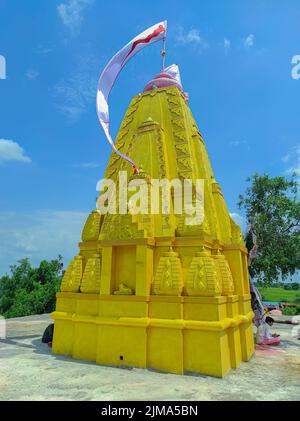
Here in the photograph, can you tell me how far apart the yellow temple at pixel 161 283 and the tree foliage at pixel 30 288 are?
1764 centimetres

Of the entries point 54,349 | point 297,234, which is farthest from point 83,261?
point 297,234

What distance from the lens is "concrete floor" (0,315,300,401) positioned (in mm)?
6473

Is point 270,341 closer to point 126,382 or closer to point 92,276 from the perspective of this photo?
point 126,382

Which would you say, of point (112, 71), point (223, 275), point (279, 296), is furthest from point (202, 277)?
point (279, 296)

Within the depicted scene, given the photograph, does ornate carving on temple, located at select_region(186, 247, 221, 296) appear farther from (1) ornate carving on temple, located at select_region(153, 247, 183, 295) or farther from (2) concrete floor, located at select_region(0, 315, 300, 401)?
Answer: (2) concrete floor, located at select_region(0, 315, 300, 401)

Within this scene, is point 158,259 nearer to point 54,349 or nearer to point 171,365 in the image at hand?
point 171,365

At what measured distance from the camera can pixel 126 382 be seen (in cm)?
723

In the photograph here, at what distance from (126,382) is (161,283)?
2805 millimetres

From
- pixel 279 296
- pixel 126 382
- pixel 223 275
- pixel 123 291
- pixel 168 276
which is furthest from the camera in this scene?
pixel 279 296

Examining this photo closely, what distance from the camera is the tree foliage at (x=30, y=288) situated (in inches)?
1036

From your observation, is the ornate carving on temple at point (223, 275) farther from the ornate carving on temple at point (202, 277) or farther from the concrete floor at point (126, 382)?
the concrete floor at point (126, 382)

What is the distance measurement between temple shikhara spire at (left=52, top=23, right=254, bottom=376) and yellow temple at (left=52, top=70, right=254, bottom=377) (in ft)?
0.10

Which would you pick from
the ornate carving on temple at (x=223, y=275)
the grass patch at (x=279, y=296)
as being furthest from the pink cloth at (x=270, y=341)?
the grass patch at (x=279, y=296)

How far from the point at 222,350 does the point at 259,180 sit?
14.8 meters
